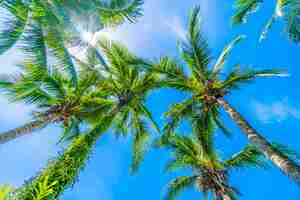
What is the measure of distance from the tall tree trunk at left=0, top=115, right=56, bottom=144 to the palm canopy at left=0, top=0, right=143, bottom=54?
3124 mm

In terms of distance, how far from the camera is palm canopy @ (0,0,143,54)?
26.6 feet

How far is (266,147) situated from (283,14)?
4048 millimetres

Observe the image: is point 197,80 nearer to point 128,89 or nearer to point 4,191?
A: point 128,89

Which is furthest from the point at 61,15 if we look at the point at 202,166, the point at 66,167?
the point at 202,166

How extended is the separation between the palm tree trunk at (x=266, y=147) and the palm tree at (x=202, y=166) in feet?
12.1

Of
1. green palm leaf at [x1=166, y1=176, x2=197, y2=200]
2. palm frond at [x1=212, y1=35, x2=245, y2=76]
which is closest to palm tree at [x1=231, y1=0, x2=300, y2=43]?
palm frond at [x1=212, y1=35, x2=245, y2=76]

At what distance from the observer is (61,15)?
819cm

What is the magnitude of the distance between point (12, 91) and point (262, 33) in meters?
8.46

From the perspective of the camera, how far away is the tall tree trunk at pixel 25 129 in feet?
33.2

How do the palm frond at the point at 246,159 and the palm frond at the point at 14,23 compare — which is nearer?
the palm frond at the point at 14,23

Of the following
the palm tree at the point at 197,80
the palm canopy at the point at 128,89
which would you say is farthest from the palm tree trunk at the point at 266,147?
the palm canopy at the point at 128,89

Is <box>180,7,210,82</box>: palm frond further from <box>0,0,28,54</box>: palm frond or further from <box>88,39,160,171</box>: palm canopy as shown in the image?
<box>0,0,28,54</box>: palm frond

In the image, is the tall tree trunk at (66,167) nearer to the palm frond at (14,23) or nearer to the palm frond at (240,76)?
the palm frond at (14,23)

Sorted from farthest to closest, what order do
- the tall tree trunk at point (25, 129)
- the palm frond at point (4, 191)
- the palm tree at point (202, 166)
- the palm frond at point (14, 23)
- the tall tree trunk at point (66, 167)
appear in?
1. the palm tree at point (202, 166)
2. the tall tree trunk at point (25, 129)
3. the palm frond at point (14, 23)
4. the tall tree trunk at point (66, 167)
5. the palm frond at point (4, 191)
